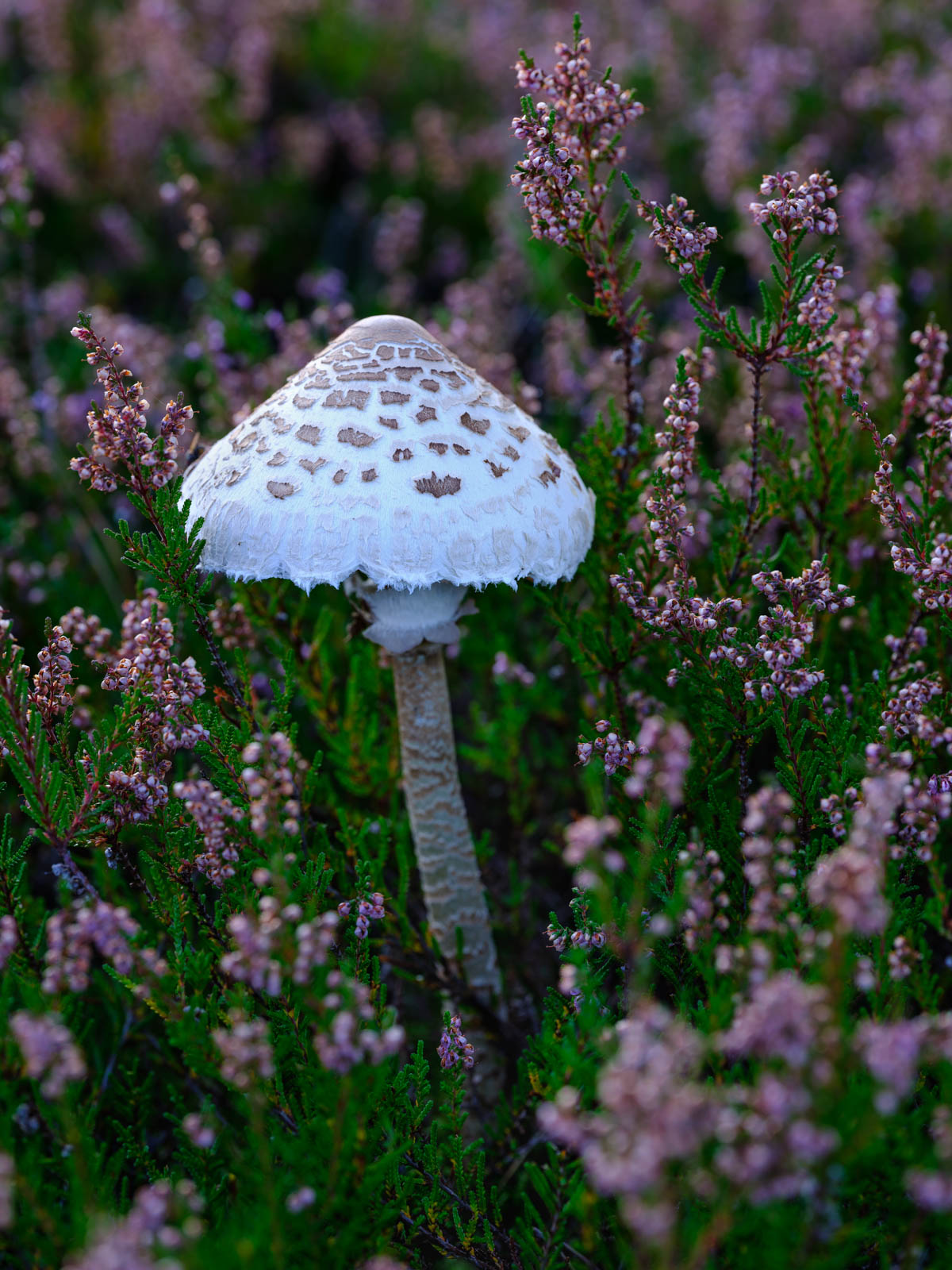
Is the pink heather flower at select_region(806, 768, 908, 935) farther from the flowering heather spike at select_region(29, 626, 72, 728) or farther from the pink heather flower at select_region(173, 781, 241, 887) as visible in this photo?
the flowering heather spike at select_region(29, 626, 72, 728)

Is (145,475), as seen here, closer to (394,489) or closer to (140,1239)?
(394,489)

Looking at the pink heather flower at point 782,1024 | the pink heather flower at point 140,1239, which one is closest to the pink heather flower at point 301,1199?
the pink heather flower at point 140,1239

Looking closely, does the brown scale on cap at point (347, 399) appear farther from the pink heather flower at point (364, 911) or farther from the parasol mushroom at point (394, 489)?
the pink heather flower at point (364, 911)

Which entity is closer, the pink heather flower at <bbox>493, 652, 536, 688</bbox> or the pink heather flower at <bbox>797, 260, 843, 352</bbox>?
the pink heather flower at <bbox>797, 260, 843, 352</bbox>

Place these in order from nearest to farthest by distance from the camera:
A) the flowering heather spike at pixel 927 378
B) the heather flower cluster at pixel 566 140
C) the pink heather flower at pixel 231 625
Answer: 1. the heather flower cluster at pixel 566 140
2. the flowering heather spike at pixel 927 378
3. the pink heather flower at pixel 231 625

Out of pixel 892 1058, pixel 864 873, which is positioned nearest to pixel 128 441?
pixel 864 873

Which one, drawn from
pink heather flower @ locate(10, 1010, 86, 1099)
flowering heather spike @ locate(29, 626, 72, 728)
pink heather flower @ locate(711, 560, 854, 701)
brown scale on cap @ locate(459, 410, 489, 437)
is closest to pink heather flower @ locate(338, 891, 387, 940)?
pink heather flower @ locate(10, 1010, 86, 1099)
